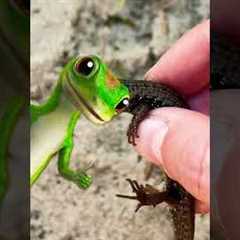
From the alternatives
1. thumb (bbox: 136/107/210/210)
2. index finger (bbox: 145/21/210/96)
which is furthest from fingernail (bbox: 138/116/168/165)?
index finger (bbox: 145/21/210/96)

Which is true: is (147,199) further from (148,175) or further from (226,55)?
(226,55)

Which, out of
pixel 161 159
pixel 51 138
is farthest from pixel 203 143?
pixel 51 138

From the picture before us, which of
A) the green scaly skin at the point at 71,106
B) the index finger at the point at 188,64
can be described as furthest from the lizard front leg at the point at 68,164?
the index finger at the point at 188,64

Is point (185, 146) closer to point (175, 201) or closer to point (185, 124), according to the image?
point (185, 124)

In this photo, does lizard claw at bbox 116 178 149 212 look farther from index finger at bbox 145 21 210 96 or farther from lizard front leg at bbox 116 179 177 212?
index finger at bbox 145 21 210 96

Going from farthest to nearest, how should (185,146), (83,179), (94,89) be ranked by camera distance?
1. (83,179)
2. (94,89)
3. (185,146)

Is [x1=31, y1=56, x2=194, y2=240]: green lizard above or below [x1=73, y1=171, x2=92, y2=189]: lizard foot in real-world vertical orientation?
above

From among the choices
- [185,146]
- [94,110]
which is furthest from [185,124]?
[94,110]
